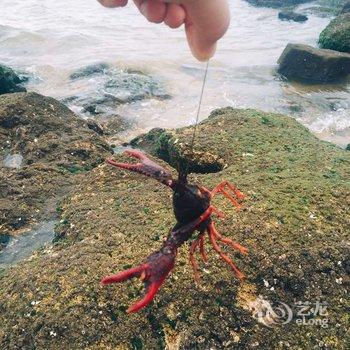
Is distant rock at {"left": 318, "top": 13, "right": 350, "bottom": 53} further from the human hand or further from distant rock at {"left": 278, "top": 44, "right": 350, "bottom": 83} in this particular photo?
the human hand

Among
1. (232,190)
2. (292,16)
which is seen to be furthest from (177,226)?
(292,16)

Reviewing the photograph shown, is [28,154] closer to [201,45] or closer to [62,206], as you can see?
[62,206]

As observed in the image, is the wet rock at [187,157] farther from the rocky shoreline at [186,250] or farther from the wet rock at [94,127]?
the wet rock at [94,127]

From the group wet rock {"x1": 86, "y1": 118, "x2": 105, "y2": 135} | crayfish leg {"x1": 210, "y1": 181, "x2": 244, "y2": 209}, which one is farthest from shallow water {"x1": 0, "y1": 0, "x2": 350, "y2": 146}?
crayfish leg {"x1": 210, "y1": 181, "x2": 244, "y2": 209}

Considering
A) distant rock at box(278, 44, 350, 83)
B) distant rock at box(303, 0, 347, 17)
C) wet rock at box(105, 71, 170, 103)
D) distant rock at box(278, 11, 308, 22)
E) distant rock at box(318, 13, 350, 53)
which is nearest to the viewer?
wet rock at box(105, 71, 170, 103)

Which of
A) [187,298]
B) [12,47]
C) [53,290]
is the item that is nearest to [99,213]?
[53,290]

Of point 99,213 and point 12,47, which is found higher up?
point 99,213

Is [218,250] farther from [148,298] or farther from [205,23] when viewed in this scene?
[205,23]
